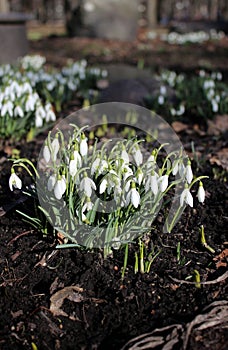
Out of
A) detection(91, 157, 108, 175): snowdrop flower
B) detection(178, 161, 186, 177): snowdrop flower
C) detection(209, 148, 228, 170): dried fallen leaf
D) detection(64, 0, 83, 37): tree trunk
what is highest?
detection(64, 0, 83, 37): tree trunk

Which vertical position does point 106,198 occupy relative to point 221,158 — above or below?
above

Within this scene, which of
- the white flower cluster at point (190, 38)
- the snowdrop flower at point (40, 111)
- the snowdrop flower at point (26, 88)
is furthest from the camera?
the white flower cluster at point (190, 38)

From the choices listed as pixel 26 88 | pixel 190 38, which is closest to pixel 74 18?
pixel 190 38

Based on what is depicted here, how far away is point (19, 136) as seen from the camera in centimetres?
370

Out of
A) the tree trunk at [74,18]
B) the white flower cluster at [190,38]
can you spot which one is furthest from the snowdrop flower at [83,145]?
the tree trunk at [74,18]

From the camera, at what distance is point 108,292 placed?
2.10 metres

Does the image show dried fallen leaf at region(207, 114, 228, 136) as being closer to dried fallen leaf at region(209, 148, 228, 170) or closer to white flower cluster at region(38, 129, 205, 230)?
dried fallen leaf at region(209, 148, 228, 170)

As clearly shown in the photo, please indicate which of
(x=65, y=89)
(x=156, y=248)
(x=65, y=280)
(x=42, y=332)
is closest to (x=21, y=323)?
(x=42, y=332)

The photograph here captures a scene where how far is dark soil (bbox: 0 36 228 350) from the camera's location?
6.16 ft

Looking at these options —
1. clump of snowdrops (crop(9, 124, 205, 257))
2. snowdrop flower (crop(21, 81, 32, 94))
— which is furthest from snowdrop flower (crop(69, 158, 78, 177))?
snowdrop flower (crop(21, 81, 32, 94))

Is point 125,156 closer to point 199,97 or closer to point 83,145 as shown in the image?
point 83,145

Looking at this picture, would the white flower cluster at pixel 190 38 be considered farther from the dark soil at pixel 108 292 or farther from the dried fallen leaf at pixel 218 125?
the dark soil at pixel 108 292

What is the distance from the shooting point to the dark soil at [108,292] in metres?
1.88

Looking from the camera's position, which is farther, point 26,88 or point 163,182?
point 26,88
